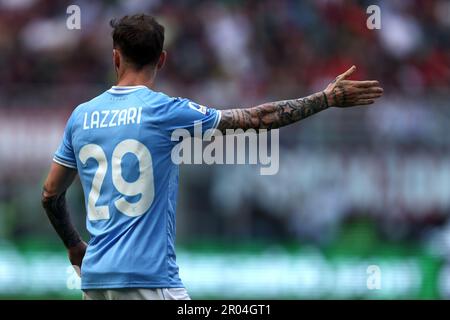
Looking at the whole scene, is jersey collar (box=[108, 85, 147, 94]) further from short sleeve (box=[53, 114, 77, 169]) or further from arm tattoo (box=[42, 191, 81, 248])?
arm tattoo (box=[42, 191, 81, 248])

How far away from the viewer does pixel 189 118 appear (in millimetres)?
4895

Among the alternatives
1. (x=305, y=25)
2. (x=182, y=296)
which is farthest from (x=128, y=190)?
(x=305, y=25)

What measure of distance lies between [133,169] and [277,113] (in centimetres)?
81

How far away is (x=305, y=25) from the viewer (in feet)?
45.5

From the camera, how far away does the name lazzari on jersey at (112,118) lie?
4.83 m

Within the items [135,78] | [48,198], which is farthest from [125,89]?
[48,198]

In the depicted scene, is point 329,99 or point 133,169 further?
point 329,99

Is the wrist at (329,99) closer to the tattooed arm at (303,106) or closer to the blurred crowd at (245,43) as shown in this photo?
the tattooed arm at (303,106)

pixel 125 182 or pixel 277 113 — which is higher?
pixel 277 113

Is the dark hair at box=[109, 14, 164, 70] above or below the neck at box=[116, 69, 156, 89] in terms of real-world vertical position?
above

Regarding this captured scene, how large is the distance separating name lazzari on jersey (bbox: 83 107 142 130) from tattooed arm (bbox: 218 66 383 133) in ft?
1.38

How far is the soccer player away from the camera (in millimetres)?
4758

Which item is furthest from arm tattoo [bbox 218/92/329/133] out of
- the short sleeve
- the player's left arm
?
the player's left arm

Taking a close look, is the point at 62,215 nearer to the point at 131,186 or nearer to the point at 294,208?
the point at 131,186
